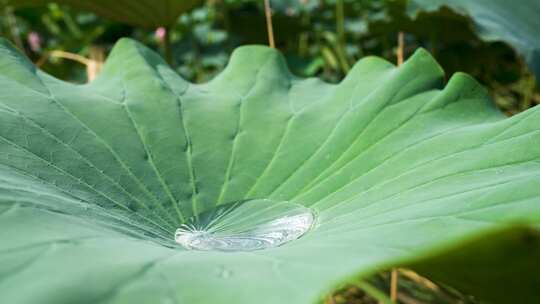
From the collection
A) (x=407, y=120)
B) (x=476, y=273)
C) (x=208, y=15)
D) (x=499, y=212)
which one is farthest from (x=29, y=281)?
(x=208, y=15)

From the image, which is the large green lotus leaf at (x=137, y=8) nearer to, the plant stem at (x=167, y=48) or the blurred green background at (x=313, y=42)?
the plant stem at (x=167, y=48)

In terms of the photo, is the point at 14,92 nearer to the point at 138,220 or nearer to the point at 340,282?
the point at 138,220

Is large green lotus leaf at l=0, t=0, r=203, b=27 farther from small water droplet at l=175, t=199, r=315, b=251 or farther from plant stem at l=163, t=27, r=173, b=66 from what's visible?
Result: small water droplet at l=175, t=199, r=315, b=251

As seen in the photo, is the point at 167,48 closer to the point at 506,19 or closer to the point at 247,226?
the point at 506,19

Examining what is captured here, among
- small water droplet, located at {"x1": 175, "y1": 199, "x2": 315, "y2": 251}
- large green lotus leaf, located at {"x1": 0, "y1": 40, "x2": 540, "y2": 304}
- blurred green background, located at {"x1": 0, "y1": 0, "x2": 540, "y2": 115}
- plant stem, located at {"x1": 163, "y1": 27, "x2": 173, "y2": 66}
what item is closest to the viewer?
large green lotus leaf, located at {"x1": 0, "y1": 40, "x2": 540, "y2": 304}

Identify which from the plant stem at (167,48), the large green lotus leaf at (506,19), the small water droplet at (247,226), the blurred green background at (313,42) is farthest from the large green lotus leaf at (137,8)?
the small water droplet at (247,226)

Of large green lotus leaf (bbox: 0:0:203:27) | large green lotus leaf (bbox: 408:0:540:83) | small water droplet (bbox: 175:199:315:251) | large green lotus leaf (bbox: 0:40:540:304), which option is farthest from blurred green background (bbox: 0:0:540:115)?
small water droplet (bbox: 175:199:315:251)
